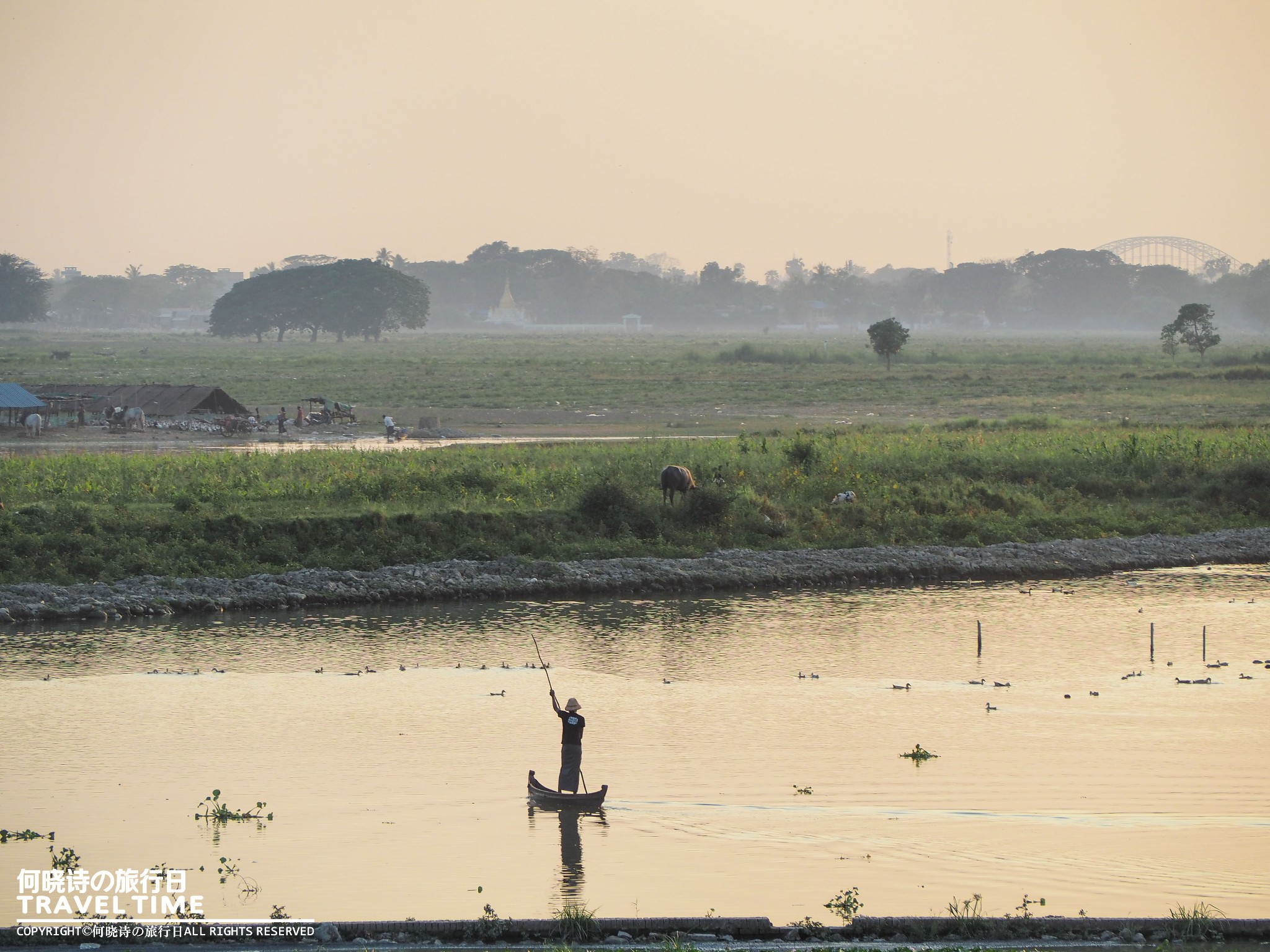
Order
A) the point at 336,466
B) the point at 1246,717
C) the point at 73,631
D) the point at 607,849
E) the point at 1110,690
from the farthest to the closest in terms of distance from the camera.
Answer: the point at 336,466
the point at 73,631
the point at 1110,690
the point at 1246,717
the point at 607,849

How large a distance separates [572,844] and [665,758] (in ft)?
9.44

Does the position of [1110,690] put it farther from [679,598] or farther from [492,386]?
[492,386]

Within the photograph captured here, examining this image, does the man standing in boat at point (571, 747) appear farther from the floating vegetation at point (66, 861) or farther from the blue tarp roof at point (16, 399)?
the blue tarp roof at point (16, 399)

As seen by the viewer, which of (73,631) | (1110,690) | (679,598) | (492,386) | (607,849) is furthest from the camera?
(492,386)

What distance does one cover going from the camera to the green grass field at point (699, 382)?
59.1 m

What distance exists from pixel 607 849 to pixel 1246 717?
9382 millimetres

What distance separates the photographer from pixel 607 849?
531 inches

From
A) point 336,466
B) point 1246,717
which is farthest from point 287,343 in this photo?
point 1246,717

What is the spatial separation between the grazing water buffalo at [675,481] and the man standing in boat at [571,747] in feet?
53.8

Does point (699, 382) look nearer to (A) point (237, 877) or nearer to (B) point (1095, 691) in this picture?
(B) point (1095, 691)

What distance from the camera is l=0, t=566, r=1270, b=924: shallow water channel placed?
41.1ft

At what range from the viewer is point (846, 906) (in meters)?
11.6

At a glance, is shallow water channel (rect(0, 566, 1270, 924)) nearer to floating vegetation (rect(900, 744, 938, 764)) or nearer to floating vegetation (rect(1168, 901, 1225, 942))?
floating vegetation (rect(900, 744, 938, 764))

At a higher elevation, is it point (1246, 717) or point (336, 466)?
point (336, 466)
